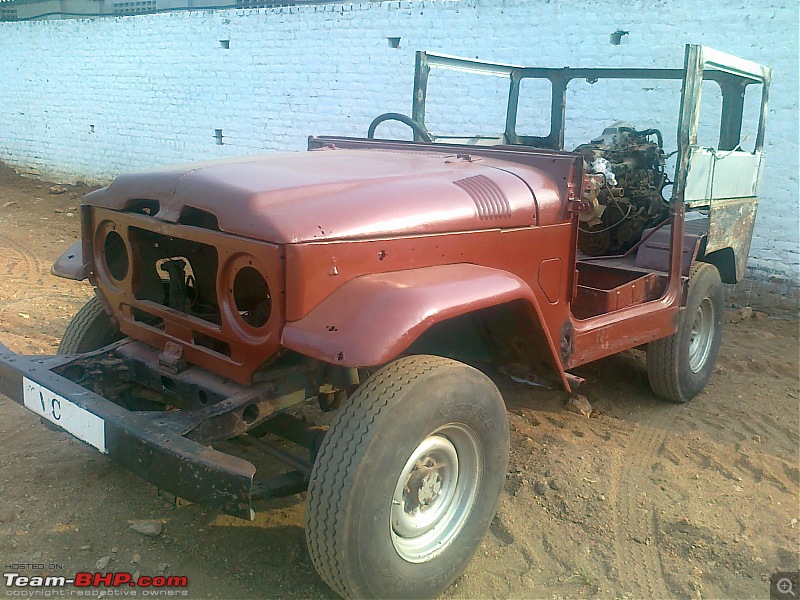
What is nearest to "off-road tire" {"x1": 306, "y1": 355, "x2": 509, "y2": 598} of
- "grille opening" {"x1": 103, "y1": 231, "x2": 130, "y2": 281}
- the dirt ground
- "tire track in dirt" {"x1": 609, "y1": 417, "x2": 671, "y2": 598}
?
the dirt ground

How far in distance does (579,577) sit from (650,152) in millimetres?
2790

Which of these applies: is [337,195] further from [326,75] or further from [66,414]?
[326,75]

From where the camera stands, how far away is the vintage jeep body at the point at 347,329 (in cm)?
200

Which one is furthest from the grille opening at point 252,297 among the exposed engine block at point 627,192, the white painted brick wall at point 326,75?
the white painted brick wall at point 326,75

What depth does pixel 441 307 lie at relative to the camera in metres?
2.10

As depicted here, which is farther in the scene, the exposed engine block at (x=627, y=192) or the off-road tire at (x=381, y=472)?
the exposed engine block at (x=627, y=192)

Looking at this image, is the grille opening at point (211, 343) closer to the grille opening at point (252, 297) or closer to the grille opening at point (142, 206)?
the grille opening at point (252, 297)

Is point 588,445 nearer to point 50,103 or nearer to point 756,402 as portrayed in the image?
point 756,402

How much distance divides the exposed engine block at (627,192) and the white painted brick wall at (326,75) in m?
2.00

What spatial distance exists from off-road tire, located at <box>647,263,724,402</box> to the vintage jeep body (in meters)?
0.55

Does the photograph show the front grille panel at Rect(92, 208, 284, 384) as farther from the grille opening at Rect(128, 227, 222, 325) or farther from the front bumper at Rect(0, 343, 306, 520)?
the front bumper at Rect(0, 343, 306, 520)

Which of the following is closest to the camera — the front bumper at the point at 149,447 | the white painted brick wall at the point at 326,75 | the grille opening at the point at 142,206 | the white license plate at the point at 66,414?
the front bumper at the point at 149,447

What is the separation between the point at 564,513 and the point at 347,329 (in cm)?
140

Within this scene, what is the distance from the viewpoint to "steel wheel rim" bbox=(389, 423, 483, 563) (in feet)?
7.24
